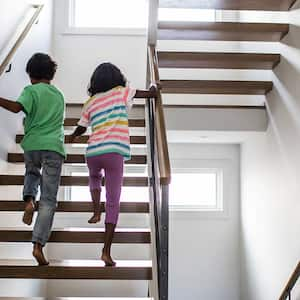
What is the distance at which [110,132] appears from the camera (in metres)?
2.51

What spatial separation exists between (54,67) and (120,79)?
0.36m

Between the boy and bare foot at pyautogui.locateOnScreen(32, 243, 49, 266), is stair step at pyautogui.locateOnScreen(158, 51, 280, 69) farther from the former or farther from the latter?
bare foot at pyautogui.locateOnScreen(32, 243, 49, 266)

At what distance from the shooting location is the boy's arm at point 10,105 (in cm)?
236

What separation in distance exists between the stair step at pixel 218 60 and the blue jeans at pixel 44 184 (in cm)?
149

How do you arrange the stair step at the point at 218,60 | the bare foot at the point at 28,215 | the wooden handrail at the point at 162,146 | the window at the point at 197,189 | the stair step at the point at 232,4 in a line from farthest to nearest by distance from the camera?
1. the window at the point at 197,189
2. the stair step at the point at 218,60
3. the stair step at the point at 232,4
4. the bare foot at the point at 28,215
5. the wooden handrail at the point at 162,146

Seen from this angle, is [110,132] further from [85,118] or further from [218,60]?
[218,60]

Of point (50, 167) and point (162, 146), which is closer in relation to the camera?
point (162, 146)

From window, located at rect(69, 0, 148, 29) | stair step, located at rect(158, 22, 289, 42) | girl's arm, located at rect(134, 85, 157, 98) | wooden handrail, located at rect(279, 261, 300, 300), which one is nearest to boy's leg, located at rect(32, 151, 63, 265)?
girl's arm, located at rect(134, 85, 157, 98)

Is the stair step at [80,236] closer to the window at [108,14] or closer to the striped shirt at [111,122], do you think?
the striped shirt at [111,122]

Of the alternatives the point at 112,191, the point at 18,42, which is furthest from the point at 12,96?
the point at 112,191

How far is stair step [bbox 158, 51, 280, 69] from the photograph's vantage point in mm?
3643

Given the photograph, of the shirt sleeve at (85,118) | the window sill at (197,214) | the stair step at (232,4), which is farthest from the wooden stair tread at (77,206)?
the window sill at (197,214)

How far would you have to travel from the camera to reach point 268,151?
4.15 metres

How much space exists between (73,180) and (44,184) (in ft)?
2.20
